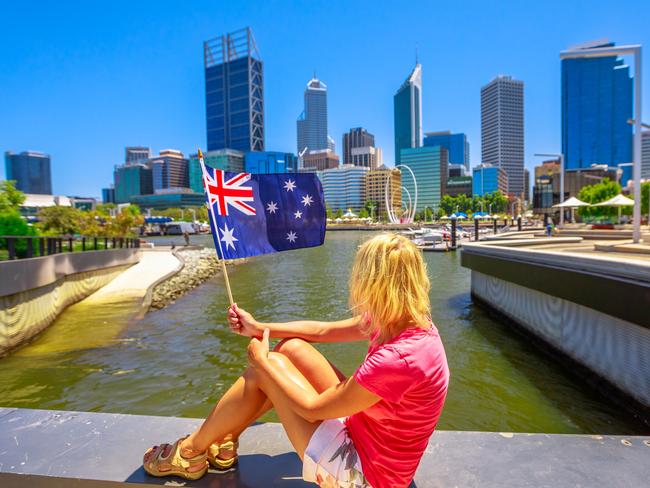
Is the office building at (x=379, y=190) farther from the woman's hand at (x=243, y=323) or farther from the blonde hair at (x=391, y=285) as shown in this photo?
the blonde hair at (x=391, y=285)

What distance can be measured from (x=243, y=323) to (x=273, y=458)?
0.72 metres

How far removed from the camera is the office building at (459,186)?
181625 mm

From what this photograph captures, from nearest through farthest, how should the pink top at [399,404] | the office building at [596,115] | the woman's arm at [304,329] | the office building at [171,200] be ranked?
1. the pink top at [399,404]
2. the woman's arm at [304,329]
3. the office building at [596,115]
4. the office building at [171,200]

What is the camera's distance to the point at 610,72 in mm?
160875

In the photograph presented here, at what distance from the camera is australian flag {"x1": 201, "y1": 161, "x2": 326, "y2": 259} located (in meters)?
A: 2.90

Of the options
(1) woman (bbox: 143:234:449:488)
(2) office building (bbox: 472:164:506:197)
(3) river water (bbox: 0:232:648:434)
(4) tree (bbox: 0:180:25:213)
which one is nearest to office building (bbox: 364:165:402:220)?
(2) office building (bbox: 472:164:506:197)

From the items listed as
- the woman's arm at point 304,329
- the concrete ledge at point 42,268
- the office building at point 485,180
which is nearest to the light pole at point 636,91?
the woman's arm at point 304,329

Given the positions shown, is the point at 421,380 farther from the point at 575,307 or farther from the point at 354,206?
the point at 354,206

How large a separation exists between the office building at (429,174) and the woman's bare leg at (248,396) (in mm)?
180303

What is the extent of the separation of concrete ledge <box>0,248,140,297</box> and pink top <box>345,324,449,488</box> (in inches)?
404

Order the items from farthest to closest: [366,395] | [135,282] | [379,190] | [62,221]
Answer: [379,190] < [62,221] < [135,282] < [366,395]

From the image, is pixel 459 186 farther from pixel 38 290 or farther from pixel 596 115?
pixel 38 290

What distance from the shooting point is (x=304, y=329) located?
242 centimetres

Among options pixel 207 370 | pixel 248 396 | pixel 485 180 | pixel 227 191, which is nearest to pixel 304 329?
pixel 248 396
